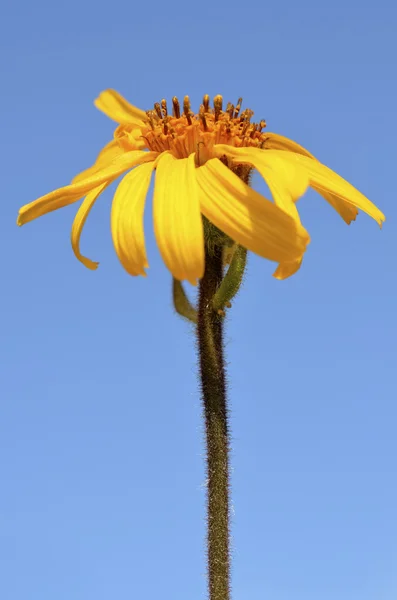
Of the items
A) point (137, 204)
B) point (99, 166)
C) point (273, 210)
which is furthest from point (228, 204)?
point (99, 166)

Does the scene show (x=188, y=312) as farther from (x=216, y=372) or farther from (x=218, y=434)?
(x=218, y=434)

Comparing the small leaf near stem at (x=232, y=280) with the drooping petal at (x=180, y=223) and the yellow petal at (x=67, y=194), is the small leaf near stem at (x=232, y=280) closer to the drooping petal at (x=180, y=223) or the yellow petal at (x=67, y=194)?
the drooping petal at (x=180, y=223)

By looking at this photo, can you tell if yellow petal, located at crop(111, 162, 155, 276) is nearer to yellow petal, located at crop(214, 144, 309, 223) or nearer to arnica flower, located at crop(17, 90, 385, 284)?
arnica flower, located at crop(17, 90, 385, 284)

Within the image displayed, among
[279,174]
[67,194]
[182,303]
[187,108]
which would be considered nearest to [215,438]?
[182,303]

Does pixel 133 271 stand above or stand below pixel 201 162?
below

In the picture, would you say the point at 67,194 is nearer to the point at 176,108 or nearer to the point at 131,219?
the point at 131,219

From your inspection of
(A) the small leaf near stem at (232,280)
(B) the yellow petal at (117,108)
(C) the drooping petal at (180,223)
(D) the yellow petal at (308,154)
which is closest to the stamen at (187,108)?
(D) the yellow petal at (308,154)
